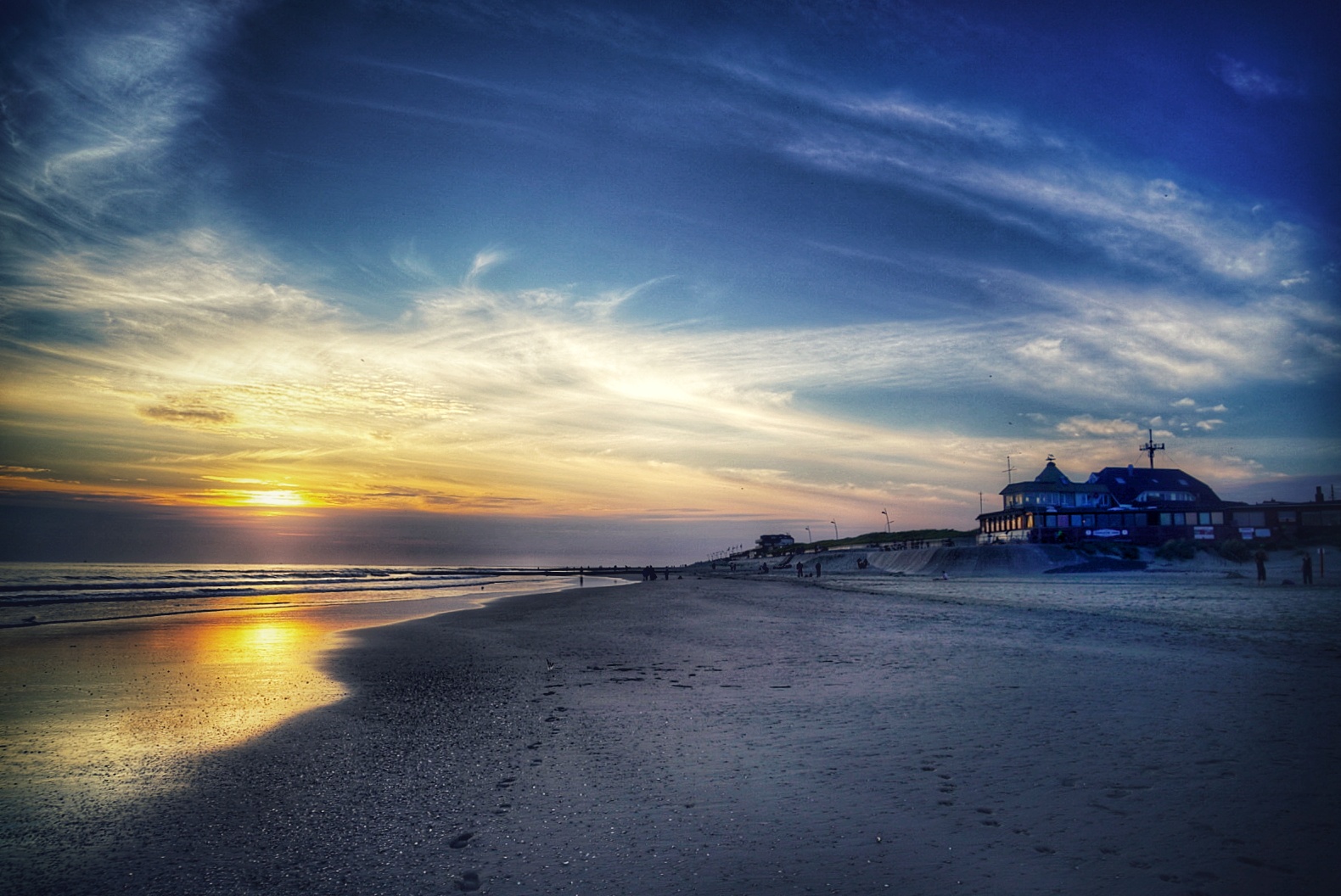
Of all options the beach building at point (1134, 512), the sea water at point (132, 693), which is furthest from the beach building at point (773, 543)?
the sea water at point (132, 693)

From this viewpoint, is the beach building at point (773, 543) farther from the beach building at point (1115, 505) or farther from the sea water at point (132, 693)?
the sea water at point (132, 693)

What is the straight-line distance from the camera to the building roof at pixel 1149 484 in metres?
94.5

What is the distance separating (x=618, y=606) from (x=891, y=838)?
31017 millimetres

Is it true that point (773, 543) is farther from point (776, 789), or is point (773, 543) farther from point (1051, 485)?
point (776, 789)

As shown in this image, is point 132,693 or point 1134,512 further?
point 1134,512

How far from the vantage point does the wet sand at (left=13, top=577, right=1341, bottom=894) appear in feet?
16.6

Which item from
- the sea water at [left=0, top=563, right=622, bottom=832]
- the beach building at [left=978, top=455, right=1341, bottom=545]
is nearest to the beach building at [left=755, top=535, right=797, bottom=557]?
the beach building at [left=978, top=455, right=1341, bottom=545]

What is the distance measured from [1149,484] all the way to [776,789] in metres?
108

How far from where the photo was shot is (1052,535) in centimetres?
7775

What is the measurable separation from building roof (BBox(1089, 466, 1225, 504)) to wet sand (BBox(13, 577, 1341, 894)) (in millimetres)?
94460

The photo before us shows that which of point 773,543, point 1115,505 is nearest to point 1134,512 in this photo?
point 1115,505

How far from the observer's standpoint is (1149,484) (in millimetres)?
95188

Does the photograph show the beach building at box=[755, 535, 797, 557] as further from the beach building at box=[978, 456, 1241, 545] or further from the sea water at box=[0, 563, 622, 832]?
the sea water at box=[0, 563, 622, 832]

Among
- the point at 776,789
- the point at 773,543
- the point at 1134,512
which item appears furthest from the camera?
the point at 773,543
